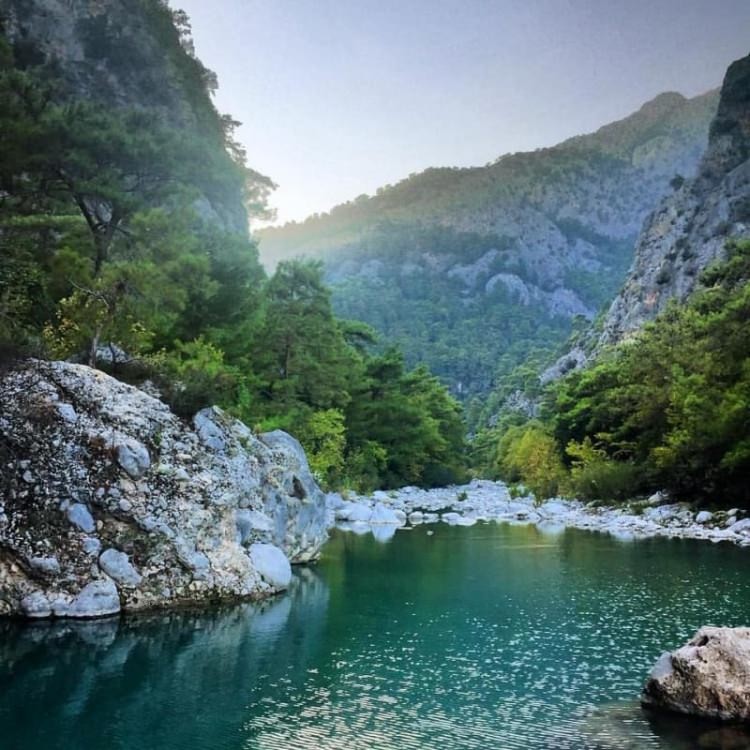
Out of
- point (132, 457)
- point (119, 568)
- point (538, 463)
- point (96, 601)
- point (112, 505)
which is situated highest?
point (132, 457)

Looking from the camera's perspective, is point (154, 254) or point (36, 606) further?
point (154, 254)

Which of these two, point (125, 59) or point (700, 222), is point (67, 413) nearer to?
point (125, 59)

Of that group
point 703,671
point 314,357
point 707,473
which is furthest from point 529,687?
point 314,357

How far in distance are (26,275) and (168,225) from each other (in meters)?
6.37

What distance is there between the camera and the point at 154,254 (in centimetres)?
2302

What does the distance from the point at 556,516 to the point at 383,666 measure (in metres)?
25.8

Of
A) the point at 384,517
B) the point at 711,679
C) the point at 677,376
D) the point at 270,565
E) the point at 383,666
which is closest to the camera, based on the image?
the point at 711,679

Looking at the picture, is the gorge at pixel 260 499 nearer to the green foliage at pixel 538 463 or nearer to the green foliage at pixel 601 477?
the green foliage at pixel 601 477

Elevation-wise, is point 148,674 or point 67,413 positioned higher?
point 67,413

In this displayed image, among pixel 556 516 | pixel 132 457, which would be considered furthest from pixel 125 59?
pixel 132 457

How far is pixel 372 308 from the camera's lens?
128500mm

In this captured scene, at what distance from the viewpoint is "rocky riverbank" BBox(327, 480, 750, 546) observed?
25453 millimetres

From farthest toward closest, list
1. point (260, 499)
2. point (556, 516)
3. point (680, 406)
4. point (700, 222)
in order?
point (700, 222), point (556, 516), point (680, 406), point (260, 499)

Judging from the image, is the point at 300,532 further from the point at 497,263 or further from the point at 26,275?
the point at 497,263
